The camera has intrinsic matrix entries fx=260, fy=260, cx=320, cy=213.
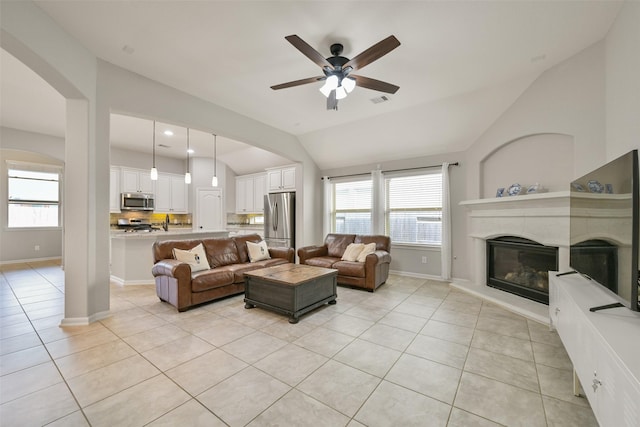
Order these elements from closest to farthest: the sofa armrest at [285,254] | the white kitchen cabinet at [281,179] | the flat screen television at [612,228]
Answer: the flat screen television at [612,228] < the sofa armrest at [285,254] < the white kitchen cabinet at [281,179]

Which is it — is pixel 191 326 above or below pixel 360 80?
below

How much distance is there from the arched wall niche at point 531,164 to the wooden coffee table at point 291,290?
3173 millimetres

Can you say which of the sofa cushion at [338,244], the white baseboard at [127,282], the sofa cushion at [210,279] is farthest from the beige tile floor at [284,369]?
the sofa cushion at [338,244]

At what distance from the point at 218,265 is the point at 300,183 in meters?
2.83

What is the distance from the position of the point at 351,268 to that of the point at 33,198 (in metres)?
8.73

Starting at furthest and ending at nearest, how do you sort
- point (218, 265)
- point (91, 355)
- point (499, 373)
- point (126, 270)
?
point (126, 270), point (218, 265), point (91, 355), point (499, 373)

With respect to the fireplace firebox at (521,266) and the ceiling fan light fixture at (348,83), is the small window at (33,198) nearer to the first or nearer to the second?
the ceiling fan light fixture at (348,83)

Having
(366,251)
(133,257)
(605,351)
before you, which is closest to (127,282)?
(133,257)

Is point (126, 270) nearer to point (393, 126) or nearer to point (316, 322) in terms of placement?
point (316, 322)

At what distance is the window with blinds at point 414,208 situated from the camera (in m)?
5.28

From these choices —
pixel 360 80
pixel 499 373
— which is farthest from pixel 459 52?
pixel 499 373

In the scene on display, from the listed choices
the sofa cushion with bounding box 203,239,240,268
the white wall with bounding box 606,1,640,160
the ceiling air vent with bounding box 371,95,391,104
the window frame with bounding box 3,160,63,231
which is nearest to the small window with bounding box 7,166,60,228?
the window frame with bounding box 3,160,63,231

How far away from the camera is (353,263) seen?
4520mm

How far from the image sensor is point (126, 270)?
15.3 ft
